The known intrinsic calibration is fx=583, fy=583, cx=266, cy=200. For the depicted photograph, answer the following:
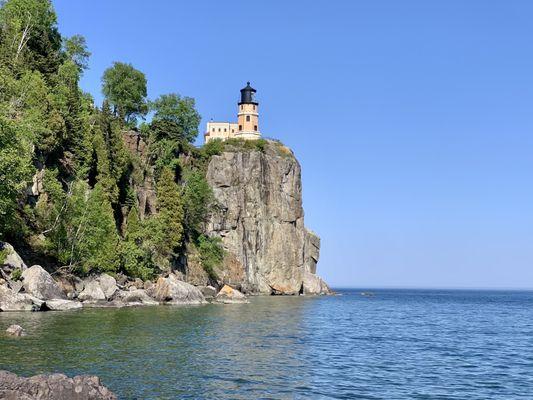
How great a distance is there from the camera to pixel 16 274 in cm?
5375

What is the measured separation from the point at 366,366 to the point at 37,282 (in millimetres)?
35505

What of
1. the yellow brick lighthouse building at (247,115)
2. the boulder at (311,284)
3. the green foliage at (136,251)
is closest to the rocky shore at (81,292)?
the green foliage at (136,251)

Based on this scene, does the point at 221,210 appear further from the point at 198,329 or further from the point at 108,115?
the point at 198,329

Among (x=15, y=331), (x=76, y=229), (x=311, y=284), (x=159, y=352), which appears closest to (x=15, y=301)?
(x=15, y=331)

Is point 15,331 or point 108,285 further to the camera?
point 108,285

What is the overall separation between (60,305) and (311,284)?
84086 millimetres

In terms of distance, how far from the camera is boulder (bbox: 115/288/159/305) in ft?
222

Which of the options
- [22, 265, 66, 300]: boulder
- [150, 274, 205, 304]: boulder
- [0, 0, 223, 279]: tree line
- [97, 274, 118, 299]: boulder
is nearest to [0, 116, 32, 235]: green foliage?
[0, 0, 223, 279]: tree line

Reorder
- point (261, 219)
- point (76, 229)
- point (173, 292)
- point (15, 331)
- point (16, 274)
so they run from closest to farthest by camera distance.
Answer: point (15, 331)
point (16, 274)
point (76, 229)
point (173, 292)
point (261, 219)

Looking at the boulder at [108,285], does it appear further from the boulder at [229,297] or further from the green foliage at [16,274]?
the boulder at [229,297]

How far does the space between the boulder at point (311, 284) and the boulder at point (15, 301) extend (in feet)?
277

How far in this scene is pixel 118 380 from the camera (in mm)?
25172

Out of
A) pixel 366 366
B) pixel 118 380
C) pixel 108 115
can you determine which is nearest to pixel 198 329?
pixel 366 366

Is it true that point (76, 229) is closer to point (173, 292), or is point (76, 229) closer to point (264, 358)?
point (173, 292)
